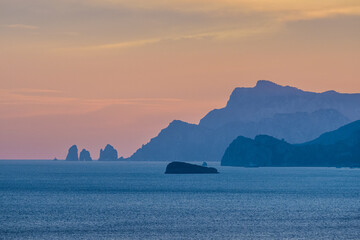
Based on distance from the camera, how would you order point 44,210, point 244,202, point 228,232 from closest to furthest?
point 228,232 < point 44,210 < point 244,202

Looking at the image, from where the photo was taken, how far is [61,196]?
188875mm

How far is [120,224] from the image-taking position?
Answer: 11644 centimetres

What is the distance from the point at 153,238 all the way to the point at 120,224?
1797cm

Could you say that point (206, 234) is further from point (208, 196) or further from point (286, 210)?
point (208, 196)

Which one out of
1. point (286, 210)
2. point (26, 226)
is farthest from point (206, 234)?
point (286, 210)

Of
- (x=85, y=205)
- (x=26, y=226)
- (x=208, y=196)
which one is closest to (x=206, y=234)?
(x=26, y=226)

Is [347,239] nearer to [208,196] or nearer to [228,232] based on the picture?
[228,232]

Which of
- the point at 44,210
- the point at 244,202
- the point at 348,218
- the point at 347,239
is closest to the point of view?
the point at 347,239

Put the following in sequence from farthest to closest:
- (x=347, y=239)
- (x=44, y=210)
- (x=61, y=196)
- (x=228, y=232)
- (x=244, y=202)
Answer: (x=61, y=196), (x=244, y=202), (x=44, y=210), (x=228, y=232), (x=347, y=239)

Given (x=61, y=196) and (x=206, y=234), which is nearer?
(x=206, y=234)

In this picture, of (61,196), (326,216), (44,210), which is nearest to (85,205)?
(44,210)

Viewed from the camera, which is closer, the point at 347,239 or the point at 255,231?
the point at 347,239

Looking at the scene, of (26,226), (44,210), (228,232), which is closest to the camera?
(228,232)

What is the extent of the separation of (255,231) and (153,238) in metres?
17.9
